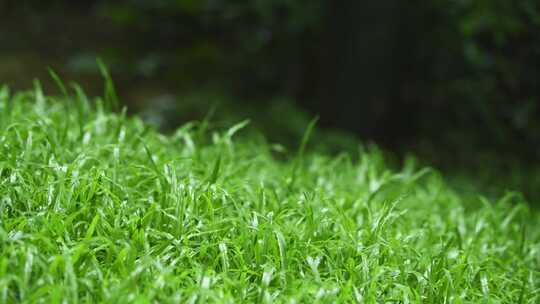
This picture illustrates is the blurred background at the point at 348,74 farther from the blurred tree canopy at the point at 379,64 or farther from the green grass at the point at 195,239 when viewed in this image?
the green grass at the point at 195,239

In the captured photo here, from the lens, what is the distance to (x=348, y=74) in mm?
5930

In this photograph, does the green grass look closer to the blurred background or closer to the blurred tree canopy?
the blurred background

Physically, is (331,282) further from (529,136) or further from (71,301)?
(529,136)

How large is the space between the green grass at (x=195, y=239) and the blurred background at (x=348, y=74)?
241 cm

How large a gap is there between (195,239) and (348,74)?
382 centimetres

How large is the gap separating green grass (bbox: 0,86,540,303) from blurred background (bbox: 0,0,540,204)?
2407 millimetres

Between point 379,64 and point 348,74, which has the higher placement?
point 379,64

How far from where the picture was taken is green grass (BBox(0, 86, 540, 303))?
198 cm

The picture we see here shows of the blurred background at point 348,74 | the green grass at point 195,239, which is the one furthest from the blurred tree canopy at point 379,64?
the green grass at point 195,239

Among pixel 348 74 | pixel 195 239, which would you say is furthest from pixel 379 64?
pixel 195 239

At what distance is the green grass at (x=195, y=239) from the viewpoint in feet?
6.48

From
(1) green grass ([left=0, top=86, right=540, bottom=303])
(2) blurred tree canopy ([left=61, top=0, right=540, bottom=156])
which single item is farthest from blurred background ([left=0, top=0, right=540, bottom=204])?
(1) green grass ([left=0, top=86, right=540, bottom=303])

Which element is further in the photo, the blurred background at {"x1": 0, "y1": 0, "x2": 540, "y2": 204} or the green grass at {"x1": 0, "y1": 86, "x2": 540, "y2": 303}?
the blurred background at {"x1": 0, "y1": 0, "x2": 540, "y2": 204}

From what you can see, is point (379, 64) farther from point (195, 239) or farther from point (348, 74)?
point (195, 239)
